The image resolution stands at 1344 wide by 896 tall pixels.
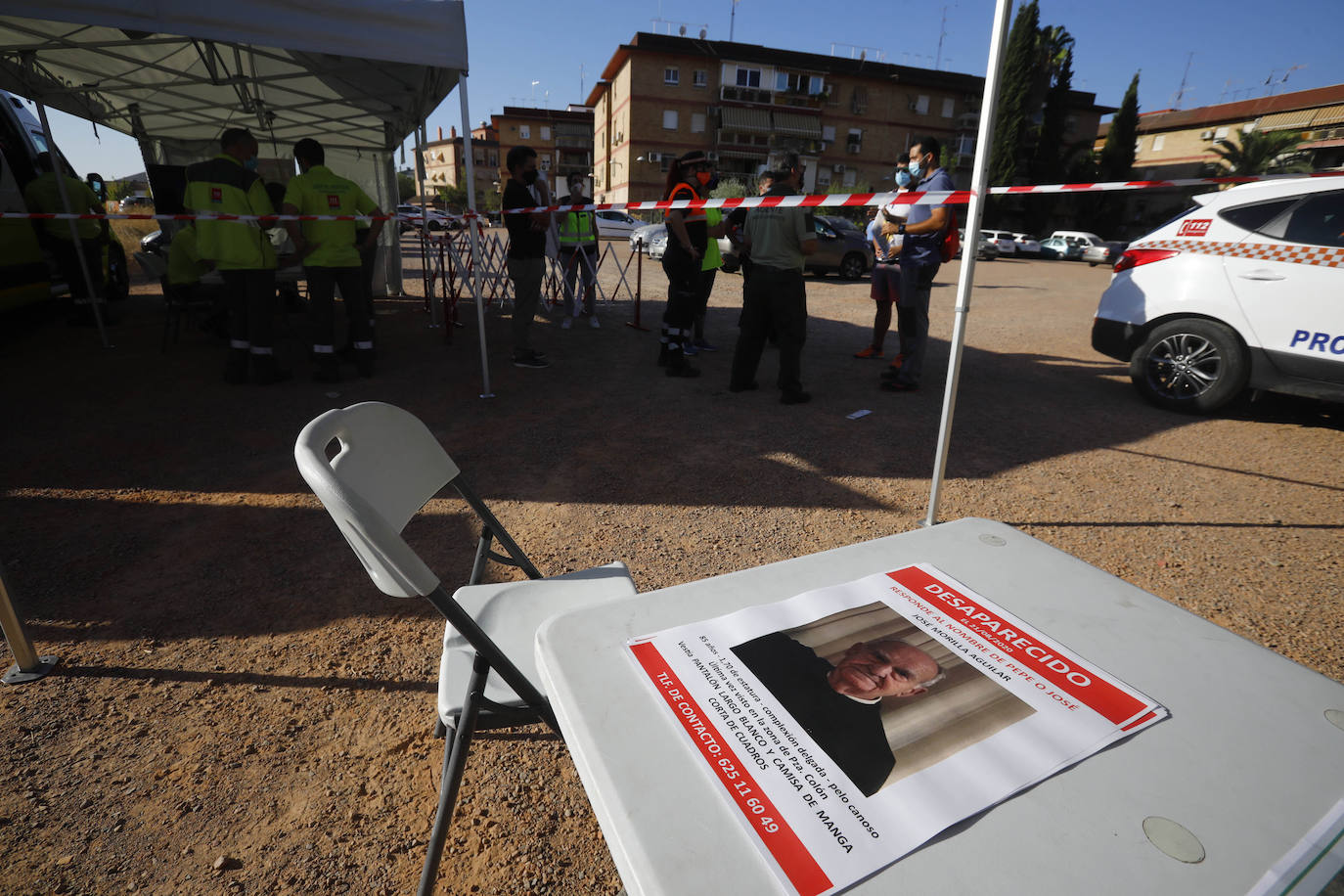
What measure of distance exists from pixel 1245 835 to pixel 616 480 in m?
3.35

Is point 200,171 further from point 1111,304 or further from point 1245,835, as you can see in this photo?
point 1111,304

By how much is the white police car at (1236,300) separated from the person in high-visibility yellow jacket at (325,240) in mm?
6591

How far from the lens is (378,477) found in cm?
147

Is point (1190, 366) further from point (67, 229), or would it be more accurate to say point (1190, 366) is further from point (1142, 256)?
point (67, 229)

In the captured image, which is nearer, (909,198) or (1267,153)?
(909,198)

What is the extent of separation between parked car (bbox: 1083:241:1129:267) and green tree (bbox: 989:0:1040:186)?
31.0 feet

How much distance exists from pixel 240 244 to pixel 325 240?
625mm

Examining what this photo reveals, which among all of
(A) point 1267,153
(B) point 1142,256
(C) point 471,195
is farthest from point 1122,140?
(C) point 471,195

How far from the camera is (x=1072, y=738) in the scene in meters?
0.78

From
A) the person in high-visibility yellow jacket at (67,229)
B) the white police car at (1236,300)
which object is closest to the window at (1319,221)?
the white police car at (1236,300)

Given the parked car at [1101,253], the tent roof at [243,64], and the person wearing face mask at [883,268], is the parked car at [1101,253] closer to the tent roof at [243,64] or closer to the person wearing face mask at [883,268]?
the person wearing face mask at [883,268]

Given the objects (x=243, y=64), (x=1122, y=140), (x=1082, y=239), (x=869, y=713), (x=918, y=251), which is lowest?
(x=869, y=713)

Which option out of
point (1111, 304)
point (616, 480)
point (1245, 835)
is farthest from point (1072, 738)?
point (1111, 304)

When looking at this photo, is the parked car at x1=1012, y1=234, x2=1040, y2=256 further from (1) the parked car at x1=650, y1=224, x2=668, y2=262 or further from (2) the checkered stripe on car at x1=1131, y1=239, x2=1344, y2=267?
(2) the checkered stripe on car at x1=1131, y1=239, x2=1344, y2=267
